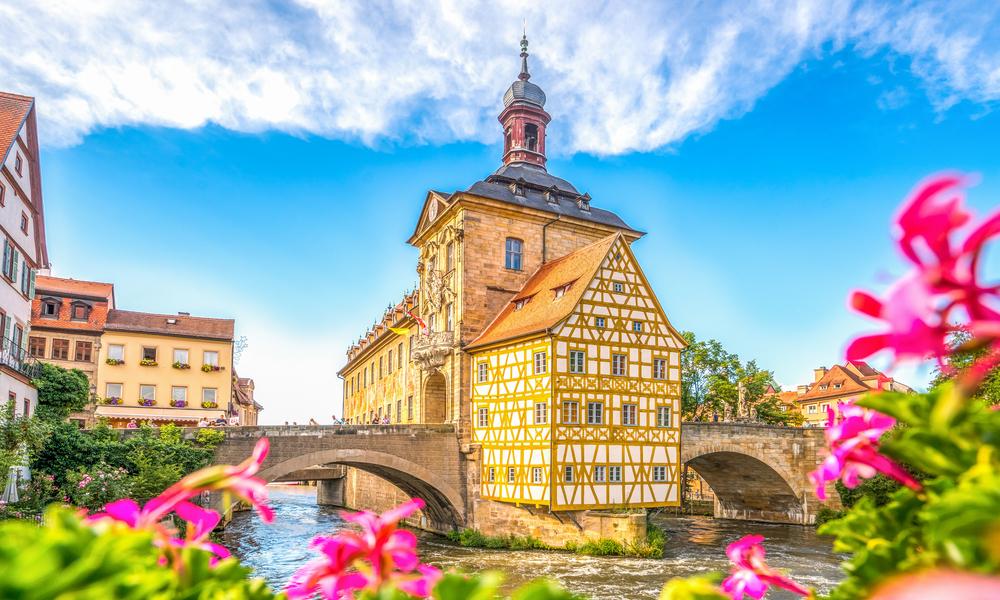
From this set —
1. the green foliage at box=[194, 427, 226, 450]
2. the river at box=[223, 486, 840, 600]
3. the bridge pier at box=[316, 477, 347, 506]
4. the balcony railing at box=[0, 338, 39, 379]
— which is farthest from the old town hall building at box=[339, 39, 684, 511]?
the bridge pier at box=[316, 477, 347, 506]

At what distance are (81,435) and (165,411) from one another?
1672cm

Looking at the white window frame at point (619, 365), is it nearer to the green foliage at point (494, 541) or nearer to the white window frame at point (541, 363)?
the white window frame at point (541, 363)

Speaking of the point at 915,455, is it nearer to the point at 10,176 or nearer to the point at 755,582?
the point at 755,582

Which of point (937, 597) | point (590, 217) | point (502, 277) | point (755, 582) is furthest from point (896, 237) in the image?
point (590, 217)

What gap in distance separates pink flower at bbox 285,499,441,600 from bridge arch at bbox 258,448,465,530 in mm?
24357

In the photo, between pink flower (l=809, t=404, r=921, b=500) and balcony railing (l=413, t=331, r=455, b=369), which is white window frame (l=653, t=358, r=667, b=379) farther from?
pink flower (l=809, t=404, r=921, b=500)

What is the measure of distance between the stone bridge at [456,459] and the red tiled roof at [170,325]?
1367 centimetres

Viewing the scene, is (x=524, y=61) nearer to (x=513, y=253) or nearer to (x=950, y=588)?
(x=513, y=253)

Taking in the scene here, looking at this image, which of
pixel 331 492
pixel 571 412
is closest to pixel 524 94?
pixel 571 412

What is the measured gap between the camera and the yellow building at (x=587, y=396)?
23359 millimetres

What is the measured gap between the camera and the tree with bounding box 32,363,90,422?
22203mm

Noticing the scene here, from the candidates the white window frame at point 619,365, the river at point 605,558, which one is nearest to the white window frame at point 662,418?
the white window frame at point 619,365

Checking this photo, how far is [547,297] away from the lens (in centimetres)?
2642

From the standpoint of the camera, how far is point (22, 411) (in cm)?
2070
